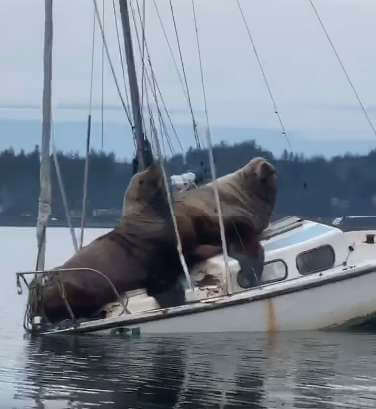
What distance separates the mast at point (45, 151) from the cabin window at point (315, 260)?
4077 millimetres

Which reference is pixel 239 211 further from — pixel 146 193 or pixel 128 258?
pixel 128 258

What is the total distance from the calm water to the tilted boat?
0.24 metres

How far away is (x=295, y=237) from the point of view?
24719 millimetres

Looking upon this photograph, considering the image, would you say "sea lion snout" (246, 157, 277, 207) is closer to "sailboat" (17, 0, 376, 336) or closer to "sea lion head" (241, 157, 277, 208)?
"sea lion head" (241, 157, 277, 208)

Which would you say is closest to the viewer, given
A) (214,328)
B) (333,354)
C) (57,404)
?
(57,404)

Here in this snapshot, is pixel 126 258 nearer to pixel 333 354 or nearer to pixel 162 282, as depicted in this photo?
pixel 162 282

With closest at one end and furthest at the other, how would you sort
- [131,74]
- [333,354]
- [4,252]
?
[333,354], [131,74], [4,252]

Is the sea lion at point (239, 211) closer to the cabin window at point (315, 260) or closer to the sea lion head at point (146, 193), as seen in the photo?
the sea lion head at point (146, 193)

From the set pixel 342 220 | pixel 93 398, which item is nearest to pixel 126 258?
pixel 342 220

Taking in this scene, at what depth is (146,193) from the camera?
944 inches

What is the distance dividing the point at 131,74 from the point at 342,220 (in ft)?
15.6

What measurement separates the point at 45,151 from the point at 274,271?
14.1 feet

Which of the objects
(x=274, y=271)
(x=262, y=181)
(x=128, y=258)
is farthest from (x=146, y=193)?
(x=274, y=271)

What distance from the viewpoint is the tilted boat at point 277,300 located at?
22.1m
